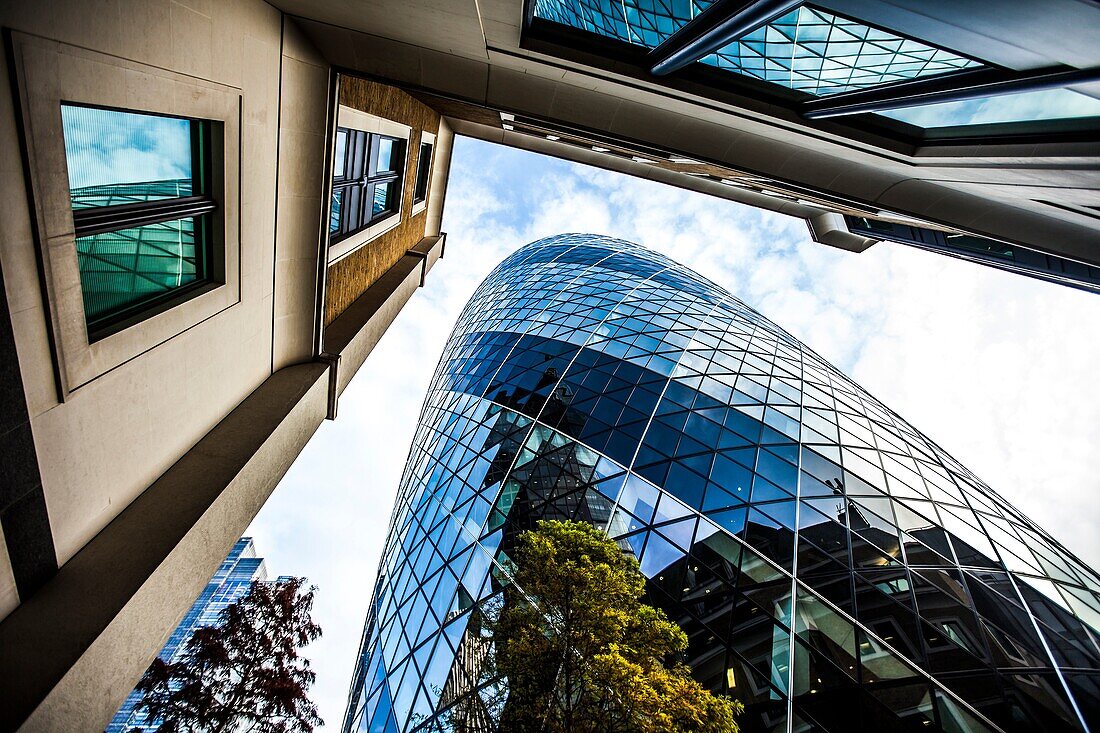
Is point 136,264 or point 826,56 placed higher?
point 826,56

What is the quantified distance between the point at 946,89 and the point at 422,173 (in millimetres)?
18247

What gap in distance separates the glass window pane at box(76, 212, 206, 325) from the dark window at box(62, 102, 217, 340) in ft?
0.04

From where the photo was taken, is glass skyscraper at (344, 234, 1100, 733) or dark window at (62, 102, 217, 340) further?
glass skyscraper at (344, 234, 1100, 733)

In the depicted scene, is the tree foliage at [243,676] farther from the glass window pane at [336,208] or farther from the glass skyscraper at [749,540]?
the glass window pane at [336,208]

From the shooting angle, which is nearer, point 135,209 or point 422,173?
point 135,209

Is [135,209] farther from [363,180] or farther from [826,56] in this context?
[826,56]

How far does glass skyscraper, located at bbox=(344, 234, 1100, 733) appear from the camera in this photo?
9500 millimetres

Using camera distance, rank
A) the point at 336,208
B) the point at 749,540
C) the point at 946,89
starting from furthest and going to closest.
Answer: the point at 749,540 < the point at 336,208 < the point at 946,89

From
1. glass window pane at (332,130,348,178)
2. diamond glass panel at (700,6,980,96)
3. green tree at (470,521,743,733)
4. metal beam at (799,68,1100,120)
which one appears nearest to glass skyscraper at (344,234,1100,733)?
green tree at (470,521,743,733)

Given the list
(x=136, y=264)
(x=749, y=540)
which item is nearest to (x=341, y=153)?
(x=136, y=264)

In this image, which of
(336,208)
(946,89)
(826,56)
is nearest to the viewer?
(946,89)

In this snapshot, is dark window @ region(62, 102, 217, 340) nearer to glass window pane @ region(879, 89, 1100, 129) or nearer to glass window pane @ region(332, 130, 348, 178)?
glass window pane @ region(332, 130, 348, 178)

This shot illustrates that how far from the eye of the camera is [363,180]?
39.0 feet

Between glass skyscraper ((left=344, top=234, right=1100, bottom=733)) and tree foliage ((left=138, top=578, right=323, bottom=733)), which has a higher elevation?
glass skyscraper ((left=344, top=234, right=1100, bottom=733))
